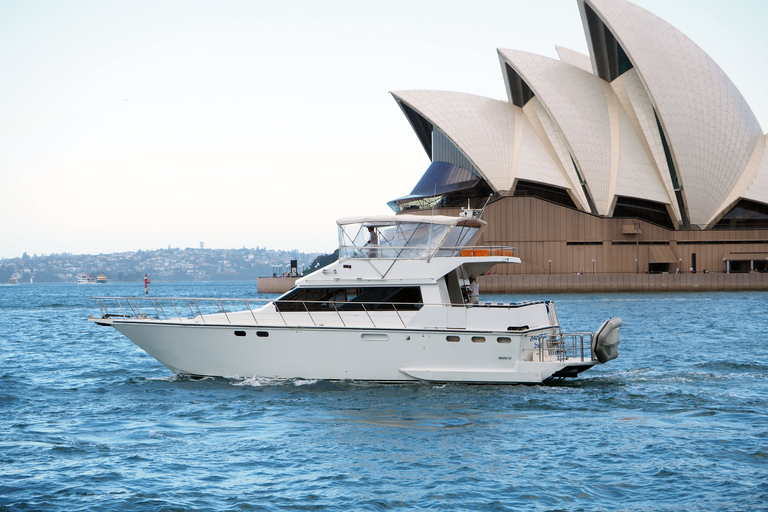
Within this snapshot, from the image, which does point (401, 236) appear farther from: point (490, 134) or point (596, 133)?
point (490, 134)

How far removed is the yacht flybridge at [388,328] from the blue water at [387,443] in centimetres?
37

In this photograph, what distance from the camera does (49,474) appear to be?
28.5ft

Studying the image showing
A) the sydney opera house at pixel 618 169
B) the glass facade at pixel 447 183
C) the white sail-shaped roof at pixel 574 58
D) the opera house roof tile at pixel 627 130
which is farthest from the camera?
the white sail-shaped roof at pixel 574 58

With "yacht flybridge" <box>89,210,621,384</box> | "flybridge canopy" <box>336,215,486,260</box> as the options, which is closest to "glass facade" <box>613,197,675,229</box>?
"yacht flybridge" <box>89,210,621,384</box>

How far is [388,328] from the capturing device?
1291cm

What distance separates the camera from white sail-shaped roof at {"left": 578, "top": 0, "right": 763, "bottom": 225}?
50.7 metres

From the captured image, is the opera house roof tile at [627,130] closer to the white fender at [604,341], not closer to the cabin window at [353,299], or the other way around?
the white fender at [604,341]

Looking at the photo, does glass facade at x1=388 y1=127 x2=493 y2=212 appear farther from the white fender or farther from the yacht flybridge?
the white fender

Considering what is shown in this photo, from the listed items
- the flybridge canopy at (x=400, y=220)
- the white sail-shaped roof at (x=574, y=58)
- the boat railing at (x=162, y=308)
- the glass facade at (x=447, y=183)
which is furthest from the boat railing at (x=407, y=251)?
the white sail-shaped roof at (x=574, y=58)

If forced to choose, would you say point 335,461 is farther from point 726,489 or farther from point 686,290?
point 686,290

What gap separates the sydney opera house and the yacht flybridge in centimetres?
4130

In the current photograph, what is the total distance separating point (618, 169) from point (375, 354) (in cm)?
4589

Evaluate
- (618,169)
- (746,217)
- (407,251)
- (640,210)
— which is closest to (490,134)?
(618,169)

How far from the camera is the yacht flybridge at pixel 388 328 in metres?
13.0
